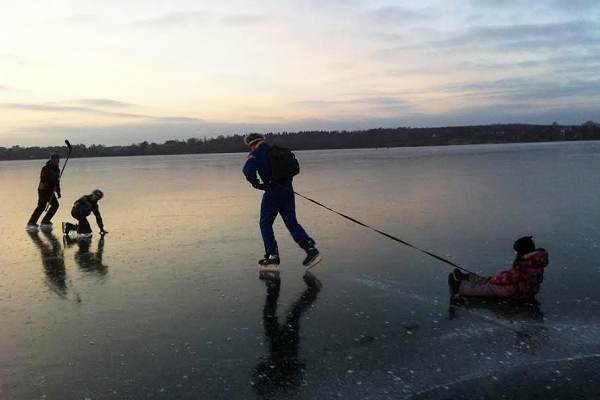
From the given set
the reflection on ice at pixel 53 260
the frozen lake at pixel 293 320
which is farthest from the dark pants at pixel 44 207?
the frozen lake at pixel 293 320

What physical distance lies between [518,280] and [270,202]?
3.15m

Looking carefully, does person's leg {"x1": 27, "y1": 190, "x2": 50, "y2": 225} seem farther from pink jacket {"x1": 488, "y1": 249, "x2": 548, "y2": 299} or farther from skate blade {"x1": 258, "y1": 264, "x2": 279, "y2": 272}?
pink jacket {"x1": 488, "y1": 249, "x2": 548, "y2": 299}

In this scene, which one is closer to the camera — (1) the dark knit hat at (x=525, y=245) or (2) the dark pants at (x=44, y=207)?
(1) the dark knit hat at (x=525, y=245)

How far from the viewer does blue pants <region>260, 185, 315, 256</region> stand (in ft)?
21.4

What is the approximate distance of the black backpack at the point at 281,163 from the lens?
6.43m

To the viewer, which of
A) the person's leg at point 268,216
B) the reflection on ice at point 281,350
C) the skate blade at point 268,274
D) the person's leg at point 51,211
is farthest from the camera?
the person's leg at point 51,211

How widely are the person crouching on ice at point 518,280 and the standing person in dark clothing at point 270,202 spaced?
6.26 ft

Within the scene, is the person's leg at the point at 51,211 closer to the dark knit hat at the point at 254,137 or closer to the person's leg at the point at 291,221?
the dark knit hat at the point at 254,137

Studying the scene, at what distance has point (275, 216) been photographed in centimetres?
661

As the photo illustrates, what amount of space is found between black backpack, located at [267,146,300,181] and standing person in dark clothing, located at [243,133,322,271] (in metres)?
0.06

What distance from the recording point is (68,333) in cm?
434

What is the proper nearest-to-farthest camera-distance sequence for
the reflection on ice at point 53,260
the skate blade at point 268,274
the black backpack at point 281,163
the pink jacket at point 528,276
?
the pink jacket at point 528,276, the reflection on ice at point 53,260, the skate blade at point 268,274, the black backpack at point 281,163

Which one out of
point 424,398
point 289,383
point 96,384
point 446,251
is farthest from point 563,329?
point 96,384

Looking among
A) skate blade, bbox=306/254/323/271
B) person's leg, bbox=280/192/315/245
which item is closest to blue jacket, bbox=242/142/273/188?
person's leg, bbox=280/192/315/245
